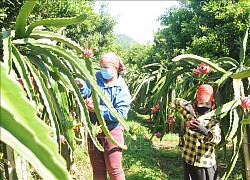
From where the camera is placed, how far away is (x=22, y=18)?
1.13m

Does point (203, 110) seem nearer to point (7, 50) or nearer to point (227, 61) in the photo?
point (227, 61)

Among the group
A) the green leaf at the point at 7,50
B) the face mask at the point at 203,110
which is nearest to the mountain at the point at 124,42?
the face mask at the point at 203,110

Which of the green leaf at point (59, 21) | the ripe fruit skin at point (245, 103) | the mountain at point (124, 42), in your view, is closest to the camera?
the green leaf at point (59, 21)

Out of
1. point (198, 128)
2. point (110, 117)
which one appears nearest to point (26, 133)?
point (110, 117)

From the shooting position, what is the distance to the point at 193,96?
3.00 metres

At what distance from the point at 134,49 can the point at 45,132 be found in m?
20.2

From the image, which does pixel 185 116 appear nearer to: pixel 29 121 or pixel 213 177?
pixel 213 177

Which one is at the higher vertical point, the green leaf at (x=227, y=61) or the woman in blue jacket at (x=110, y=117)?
the green leaf at (x=227, y=61)

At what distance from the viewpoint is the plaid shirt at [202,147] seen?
2.37 m

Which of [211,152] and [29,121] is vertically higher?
[29,121]

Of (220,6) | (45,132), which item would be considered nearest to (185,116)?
(45,132)

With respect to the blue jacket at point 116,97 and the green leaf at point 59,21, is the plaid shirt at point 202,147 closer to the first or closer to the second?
the blue jacket at point 116,97

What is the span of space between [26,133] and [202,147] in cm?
210

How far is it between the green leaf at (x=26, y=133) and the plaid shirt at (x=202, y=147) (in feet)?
6.48
